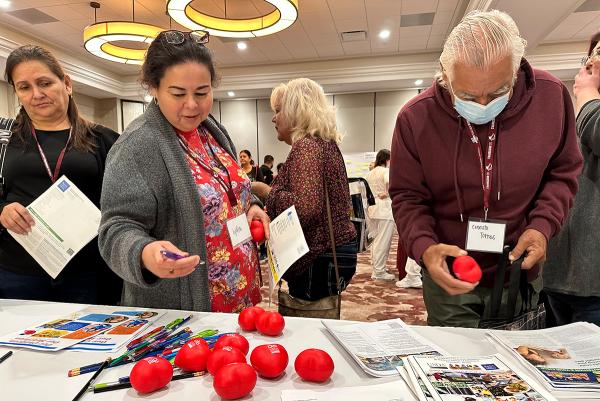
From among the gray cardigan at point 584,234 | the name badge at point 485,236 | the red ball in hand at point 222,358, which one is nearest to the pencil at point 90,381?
the red ball in hand at point 222,358

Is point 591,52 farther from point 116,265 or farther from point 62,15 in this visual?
point 62,15

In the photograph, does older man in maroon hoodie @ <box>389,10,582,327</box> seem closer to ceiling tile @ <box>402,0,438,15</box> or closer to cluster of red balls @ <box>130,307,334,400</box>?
cluster of red balls @ <box>130,307,334,400</box>

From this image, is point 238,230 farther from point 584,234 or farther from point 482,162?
point 584,234

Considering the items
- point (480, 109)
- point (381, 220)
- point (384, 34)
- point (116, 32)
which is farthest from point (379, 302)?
point (384, 34)

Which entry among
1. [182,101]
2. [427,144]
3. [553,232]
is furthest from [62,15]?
[553,232]

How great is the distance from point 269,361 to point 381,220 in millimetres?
4174

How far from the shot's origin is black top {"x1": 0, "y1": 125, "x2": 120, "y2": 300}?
1.50 m

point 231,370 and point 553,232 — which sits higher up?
point 553,232

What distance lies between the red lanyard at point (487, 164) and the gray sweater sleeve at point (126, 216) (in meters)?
0.94

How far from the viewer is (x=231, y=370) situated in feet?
2.46

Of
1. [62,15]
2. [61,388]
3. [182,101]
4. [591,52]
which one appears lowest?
[61,388]

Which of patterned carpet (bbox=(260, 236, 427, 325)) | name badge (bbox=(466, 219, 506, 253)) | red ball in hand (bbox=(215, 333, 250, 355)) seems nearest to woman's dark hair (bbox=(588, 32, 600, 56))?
name badge (bbox=(466, 219, 506, 253))

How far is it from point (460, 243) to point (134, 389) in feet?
3.20

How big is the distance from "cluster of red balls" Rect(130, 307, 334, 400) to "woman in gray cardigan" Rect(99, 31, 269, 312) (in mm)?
236
